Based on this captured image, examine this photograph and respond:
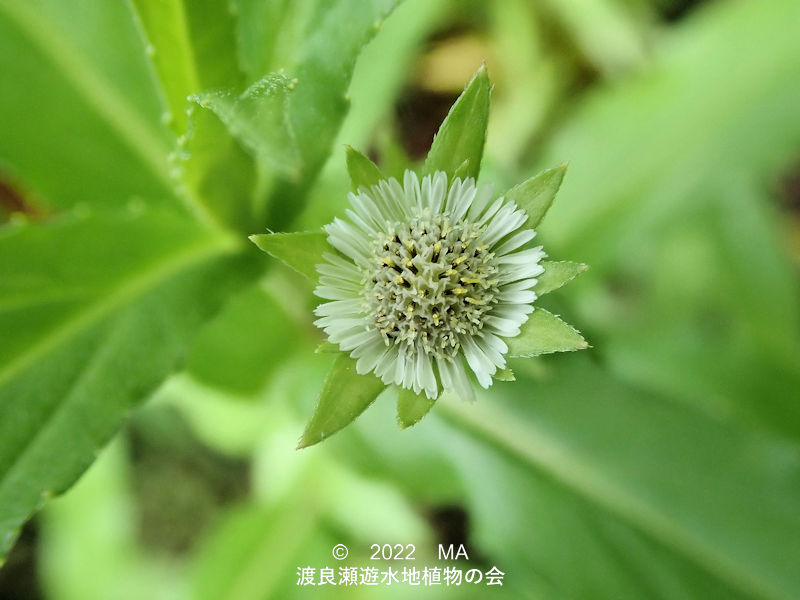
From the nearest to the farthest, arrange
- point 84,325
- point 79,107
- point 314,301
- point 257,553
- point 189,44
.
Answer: point 189,44 < point 84,325 < point 314,301 < point 79,107 < point 257,553

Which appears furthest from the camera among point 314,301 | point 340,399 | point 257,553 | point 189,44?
point 257,553

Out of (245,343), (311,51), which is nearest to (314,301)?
(245,343)

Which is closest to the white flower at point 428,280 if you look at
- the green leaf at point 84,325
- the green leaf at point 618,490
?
the green leaf at point 84,325

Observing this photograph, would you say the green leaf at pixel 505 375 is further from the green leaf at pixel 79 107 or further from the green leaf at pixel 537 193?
the green leaf at pixel 79 107

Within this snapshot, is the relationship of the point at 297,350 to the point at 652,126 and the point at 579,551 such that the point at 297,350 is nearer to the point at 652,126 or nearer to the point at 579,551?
the point at 579,551

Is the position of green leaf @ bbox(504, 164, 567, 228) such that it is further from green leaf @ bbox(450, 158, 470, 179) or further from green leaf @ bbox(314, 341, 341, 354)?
green leaf @ bbox(314, 341, 341, 354)

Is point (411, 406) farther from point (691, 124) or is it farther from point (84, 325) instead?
point (691, 124)

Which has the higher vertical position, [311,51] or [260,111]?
[311,51]

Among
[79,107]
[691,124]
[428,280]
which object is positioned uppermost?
[691,124]

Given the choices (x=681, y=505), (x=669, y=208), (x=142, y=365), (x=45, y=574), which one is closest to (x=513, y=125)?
(x=669, y=208)
